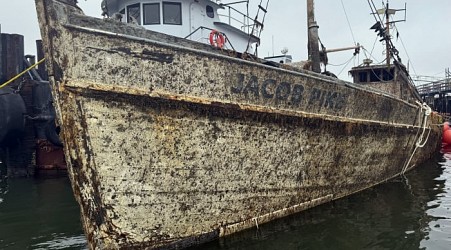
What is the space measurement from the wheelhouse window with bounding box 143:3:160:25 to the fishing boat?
3907 millimetres

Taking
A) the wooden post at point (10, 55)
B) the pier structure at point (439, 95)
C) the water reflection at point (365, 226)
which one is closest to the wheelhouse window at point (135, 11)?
the water reflection at point (365, 226)

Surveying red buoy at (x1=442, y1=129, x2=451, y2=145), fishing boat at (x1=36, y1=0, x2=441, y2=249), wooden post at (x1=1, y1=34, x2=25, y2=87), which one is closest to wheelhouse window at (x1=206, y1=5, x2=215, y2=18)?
fishing boat at (x1=36, y1=0, x2=441, y2=249)

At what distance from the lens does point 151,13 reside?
27.9 feet

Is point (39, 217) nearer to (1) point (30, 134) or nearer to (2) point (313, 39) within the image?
(1) point (30, 134)

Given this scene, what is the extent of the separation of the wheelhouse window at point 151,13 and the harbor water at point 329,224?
438 cm

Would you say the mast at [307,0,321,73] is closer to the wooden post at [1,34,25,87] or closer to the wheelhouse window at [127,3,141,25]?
the wheelhouse window at [127,3,141,25]

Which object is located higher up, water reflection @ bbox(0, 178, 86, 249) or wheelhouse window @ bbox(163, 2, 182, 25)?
wheelhouse window @ bbox(163, 2, 182, 25)

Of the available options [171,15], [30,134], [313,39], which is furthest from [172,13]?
[30,134]

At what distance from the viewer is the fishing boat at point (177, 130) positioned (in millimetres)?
4016

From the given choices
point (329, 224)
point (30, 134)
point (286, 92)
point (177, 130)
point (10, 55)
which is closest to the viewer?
point (177, 130)

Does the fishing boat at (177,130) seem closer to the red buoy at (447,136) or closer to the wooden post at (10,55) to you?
the wooden post at (10,55)

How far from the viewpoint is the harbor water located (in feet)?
16.7

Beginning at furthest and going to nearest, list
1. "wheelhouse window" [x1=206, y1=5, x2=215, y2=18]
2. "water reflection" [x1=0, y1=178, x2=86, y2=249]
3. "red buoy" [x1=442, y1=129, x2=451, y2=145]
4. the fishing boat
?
1. "red buoy" [x1=442, y1=129, x2=451, y2=145]
2. "wheelhouse window" [x1=206, y1=5, x2=215, y2=18]
3. "water reflection" [x1=0, y1=178, x2=86, y2=249]
4. the fishing boat

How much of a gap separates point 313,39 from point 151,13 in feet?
12.2
